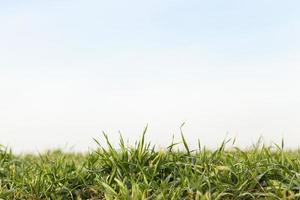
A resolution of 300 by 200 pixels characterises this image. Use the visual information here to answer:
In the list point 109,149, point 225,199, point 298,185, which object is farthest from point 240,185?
point 109,149

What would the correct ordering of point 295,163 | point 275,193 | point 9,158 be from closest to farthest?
point 275,193 → point 295,163 → point 9,158

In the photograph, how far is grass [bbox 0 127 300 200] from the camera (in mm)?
5887

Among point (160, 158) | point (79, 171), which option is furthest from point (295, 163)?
point (79, 171)

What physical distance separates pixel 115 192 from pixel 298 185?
191cm

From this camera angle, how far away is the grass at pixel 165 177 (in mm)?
5887

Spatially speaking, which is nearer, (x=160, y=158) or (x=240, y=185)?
(x=240, y=185)

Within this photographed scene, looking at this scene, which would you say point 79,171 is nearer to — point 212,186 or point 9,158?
point 212,186

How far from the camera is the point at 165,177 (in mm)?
6328

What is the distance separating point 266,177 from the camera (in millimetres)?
6188

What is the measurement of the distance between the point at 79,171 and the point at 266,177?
2.23m

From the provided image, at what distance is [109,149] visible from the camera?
6668 mm

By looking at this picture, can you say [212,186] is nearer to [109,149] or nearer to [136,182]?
[136,182]

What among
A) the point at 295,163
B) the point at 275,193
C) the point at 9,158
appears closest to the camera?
the point at 275,193

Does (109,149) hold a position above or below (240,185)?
above
